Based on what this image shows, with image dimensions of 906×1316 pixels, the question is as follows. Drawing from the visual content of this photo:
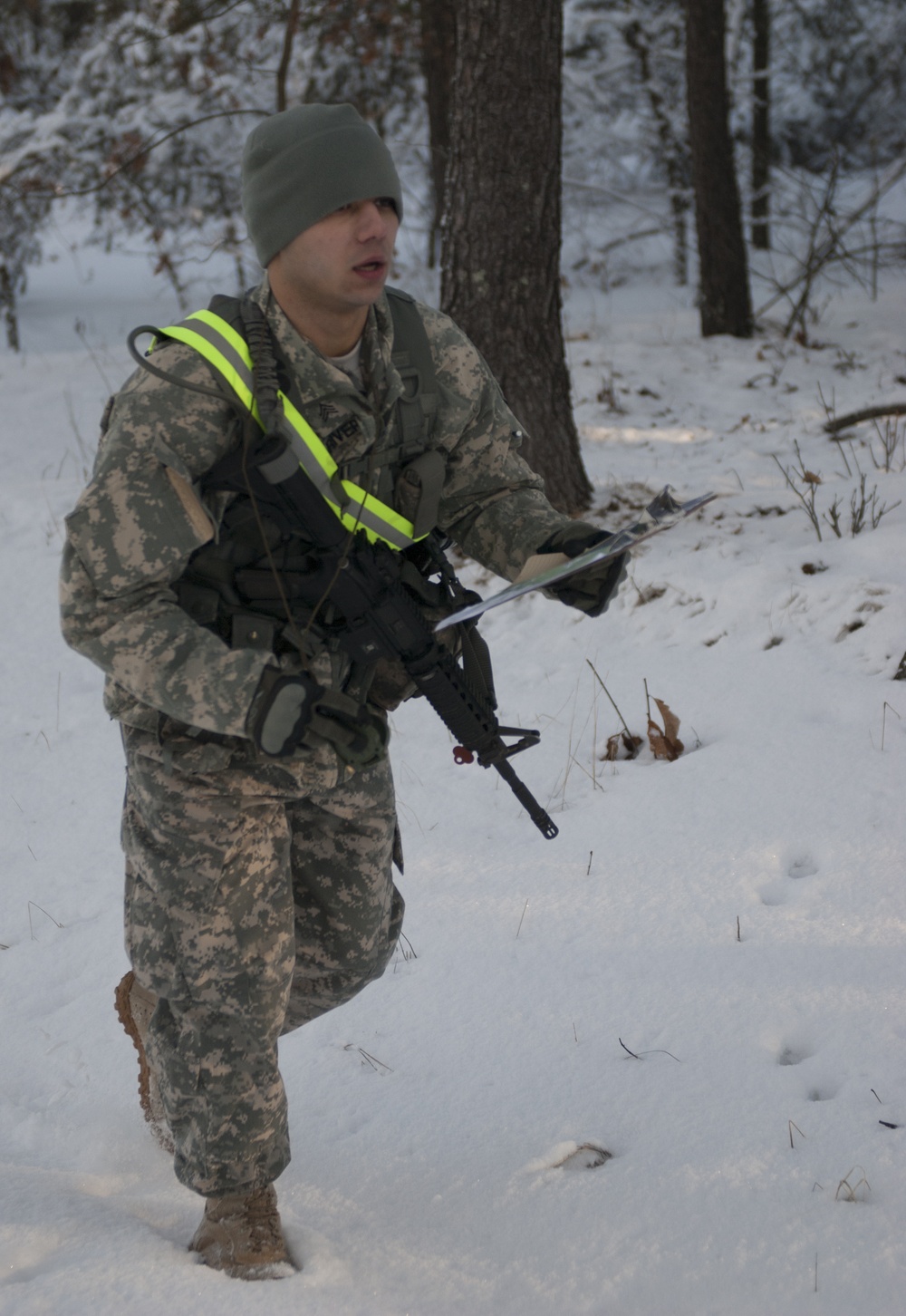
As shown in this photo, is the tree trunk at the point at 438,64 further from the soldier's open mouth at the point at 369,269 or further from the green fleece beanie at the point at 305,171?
the soldier's open mouth at the point at 369,269

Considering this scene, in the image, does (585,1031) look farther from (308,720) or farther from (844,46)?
(844,46)

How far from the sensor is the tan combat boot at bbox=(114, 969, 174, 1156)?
2.47 meters

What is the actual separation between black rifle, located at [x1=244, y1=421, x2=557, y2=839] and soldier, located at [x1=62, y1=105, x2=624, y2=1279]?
37 millimetres

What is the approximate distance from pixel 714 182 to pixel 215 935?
864 centimetres

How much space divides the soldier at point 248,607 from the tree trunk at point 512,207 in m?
3.27

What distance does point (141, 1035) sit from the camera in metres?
2.53

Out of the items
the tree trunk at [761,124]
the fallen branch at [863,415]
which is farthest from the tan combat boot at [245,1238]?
the tree trunk at [761,124]

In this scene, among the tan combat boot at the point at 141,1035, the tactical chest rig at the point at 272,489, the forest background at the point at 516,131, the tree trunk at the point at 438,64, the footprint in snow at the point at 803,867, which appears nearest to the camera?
the tactical chest rig at the point at 272,489

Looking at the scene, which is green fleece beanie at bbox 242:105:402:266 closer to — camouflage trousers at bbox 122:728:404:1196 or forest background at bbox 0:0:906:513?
camouflage trousers at bbox 122:728:404:1196

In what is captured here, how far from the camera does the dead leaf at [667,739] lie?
389 centimetres

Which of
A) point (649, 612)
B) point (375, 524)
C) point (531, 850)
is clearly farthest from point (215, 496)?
point (649, 612)

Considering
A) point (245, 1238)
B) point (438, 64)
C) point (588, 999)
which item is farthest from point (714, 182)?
point (245, 1238)

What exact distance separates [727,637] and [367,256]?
2841 mm

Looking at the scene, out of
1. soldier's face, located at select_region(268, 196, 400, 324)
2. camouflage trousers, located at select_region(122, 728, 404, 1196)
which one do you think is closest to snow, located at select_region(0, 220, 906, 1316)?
camouflage trousers, located at select_region(122, 728, 404, 1196)
